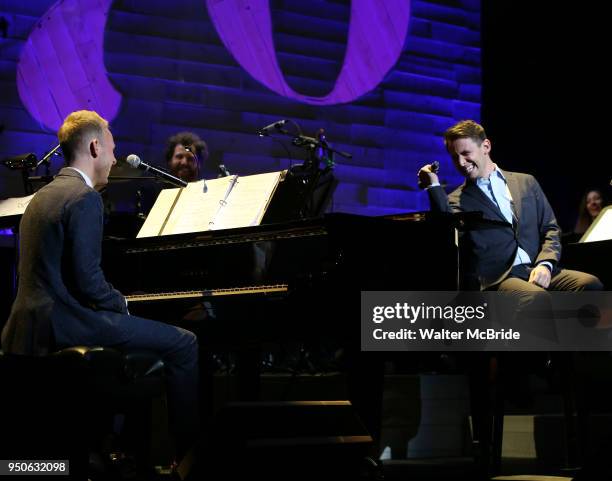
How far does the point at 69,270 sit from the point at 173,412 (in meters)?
0.71

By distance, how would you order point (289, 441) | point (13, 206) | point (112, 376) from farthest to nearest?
point (13, 206) → point (112, 376) → point (289, 441)

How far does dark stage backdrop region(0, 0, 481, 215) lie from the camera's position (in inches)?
227

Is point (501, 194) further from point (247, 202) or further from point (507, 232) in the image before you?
point (247, 202)

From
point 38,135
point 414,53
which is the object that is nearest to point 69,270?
point 38,135

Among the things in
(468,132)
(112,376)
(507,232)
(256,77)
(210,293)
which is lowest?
(112,376)

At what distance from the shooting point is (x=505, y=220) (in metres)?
4.17

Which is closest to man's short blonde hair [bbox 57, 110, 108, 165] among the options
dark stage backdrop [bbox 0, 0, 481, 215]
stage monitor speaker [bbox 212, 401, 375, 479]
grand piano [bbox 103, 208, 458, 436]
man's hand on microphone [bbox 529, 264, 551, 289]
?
grand piano [bbox 103, 208, 458, 436]

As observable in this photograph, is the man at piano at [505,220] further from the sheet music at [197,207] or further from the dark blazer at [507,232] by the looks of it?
the sheet music at [197,207]

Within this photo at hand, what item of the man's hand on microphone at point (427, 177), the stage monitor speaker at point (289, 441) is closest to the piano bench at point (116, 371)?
the stage monitor speaker at point (289, 441)

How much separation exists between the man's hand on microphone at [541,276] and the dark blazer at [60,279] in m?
2.03

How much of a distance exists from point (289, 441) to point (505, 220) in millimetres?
2114

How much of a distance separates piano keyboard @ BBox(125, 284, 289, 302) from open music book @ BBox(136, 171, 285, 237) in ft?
1.00

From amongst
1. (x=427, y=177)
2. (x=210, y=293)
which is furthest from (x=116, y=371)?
(x=427, y=177)

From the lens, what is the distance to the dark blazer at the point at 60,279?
302 cm
